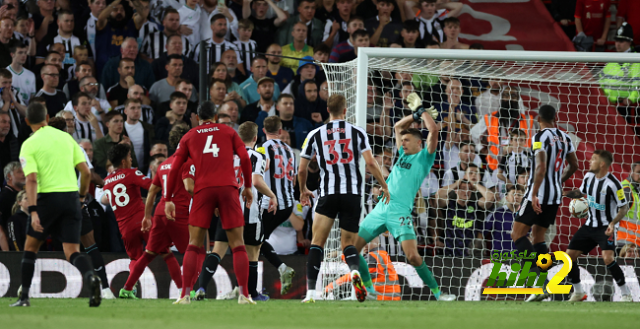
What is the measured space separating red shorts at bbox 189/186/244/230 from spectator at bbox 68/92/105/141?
14.1 feet

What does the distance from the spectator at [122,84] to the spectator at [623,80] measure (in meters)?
6.70

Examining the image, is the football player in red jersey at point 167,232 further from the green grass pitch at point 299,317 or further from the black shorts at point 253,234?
the green grass pitch at point 299,317

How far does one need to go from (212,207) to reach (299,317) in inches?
66.9

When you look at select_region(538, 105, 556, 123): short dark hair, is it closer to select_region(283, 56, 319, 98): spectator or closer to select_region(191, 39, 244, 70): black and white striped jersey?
select_region(283, 56, 319, 98): spectator

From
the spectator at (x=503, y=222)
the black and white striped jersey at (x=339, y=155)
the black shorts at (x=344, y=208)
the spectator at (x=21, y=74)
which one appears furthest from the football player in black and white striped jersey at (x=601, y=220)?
the spectator at (x=21, y=74)

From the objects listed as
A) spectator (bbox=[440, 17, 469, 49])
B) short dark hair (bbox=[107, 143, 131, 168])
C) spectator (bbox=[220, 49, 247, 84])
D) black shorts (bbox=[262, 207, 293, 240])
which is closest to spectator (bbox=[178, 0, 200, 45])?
spectator (bbox=[220, 49, 247, 84])

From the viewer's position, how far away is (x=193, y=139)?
677 centimetres

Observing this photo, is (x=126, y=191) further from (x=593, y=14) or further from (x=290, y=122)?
(x=593, y=14)

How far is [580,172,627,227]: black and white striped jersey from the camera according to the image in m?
9.33

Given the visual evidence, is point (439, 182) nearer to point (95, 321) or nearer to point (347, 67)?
point (347, 67)

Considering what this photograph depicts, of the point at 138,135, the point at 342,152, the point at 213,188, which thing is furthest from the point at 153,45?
the point at 213,188

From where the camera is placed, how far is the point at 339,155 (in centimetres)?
726

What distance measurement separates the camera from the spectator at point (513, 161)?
1084cm

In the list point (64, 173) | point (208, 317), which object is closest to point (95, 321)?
point (208, 317)
